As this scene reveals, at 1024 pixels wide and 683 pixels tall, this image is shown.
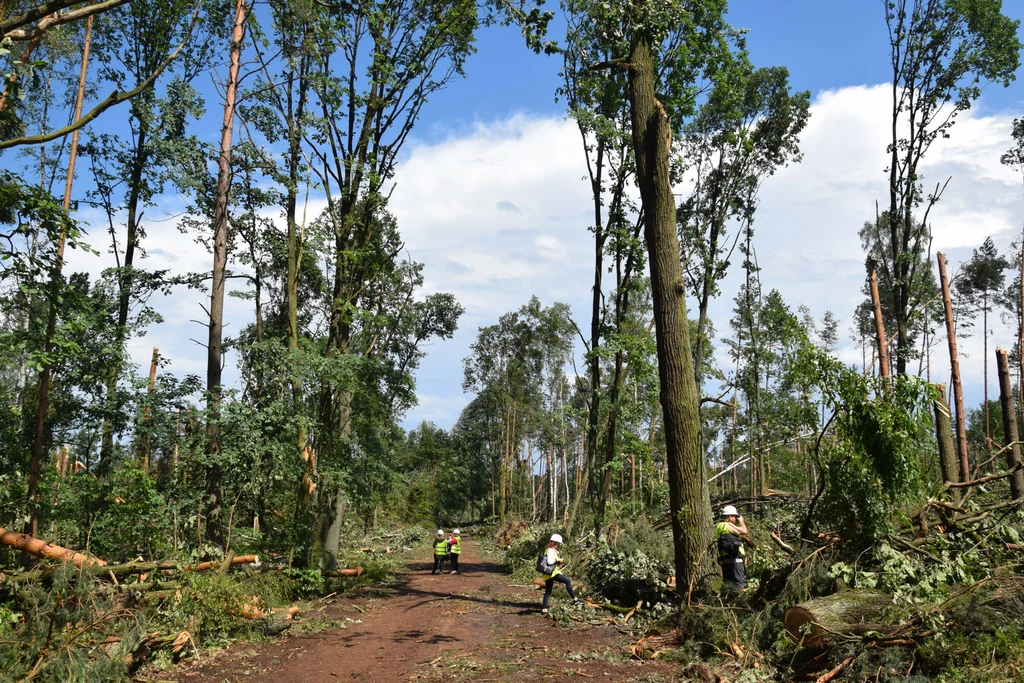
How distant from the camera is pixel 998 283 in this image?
3791 cm

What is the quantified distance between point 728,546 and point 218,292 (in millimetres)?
12346

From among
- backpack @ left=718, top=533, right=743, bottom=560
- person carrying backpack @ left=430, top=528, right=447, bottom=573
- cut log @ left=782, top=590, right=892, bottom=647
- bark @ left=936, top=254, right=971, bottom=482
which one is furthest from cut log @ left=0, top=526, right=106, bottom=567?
bark @ left=936, top=254, right=971, bottom=482

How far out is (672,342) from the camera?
420 inches

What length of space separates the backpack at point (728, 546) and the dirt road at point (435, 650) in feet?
6.18

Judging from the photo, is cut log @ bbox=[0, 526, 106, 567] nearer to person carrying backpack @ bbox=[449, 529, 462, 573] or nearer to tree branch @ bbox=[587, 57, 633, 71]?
tree branch @ bbox=[587, 57, 633, 71]

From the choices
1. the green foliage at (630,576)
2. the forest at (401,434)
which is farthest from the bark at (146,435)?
the green foliage at (630,576)

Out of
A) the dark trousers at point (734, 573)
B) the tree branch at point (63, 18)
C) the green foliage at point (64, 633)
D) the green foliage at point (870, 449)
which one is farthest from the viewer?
the dark trousers at point (734, 573)

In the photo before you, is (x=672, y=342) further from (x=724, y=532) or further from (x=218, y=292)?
(x=218, y=292)

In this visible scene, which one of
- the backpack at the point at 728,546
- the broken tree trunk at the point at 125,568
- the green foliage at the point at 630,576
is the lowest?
the green foliage at the point at 630,576

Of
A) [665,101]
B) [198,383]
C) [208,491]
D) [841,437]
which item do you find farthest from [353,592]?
[665,101]


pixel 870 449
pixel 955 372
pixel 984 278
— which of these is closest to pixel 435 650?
pixel 870 449

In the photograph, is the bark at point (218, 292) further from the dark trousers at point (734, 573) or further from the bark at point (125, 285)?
the dark trousers at point (734, 573)

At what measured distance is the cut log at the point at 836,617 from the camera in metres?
7.17

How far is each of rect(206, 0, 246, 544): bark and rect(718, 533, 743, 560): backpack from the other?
914cm
